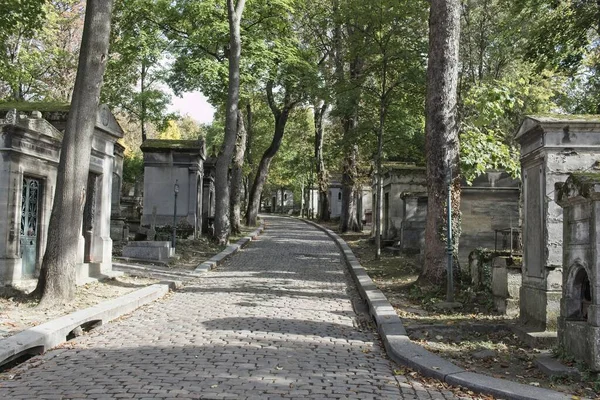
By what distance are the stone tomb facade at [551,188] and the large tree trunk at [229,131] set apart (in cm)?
1442

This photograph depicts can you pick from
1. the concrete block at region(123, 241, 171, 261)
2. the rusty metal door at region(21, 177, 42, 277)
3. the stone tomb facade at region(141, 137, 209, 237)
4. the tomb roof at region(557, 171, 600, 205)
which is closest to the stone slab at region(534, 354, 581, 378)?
the tomb roof at region(557, 171, 600, 205)

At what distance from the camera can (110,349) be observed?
23.1 ft

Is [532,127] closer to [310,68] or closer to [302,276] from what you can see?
[302,276]

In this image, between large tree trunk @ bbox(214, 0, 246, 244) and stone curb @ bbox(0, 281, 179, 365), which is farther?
large tree trunk @ bbox(214, 0, 246, 244)

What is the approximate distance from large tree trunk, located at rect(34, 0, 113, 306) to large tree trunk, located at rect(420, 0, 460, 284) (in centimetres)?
626

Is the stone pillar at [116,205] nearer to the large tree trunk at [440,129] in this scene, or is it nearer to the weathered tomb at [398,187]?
the weathered tomb at [398,187]

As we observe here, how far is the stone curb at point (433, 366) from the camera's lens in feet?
17.2

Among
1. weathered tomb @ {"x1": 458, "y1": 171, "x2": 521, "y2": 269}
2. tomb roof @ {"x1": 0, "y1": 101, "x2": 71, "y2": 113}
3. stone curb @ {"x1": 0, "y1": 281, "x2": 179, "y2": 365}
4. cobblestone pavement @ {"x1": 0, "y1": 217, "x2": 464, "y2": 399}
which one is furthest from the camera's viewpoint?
weathered tomb @ {"x1": 458, "y1": 171, "x2": 521, "y2": 269}

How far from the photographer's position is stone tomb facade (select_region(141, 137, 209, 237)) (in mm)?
23891

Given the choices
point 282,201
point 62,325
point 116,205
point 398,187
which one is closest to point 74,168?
point 62,325

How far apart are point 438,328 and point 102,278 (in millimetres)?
7493

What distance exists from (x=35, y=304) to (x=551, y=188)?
7767mm

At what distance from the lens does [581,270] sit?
6.16 m

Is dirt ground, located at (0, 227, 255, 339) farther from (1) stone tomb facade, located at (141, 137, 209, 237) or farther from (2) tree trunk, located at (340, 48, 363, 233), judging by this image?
(2) tree trunk, located at (340, 48, 363, 233)
